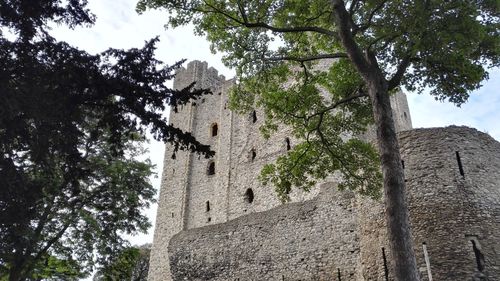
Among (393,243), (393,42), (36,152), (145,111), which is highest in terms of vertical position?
(393,42)

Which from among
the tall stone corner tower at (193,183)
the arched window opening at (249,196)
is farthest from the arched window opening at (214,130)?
the arched window opening at (249,196)

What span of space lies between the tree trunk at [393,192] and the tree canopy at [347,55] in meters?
0.04

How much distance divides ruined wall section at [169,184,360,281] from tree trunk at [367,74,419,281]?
→ 555 cm

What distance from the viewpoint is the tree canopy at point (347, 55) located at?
36.0ft

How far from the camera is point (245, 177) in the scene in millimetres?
30062

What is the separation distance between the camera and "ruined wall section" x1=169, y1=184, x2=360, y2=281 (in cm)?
1490

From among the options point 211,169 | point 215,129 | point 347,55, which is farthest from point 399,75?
point 215,129

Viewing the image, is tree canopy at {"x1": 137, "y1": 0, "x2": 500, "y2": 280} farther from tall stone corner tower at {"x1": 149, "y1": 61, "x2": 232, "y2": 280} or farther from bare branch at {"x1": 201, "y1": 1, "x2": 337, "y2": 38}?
tall stone corner tower at {"x1": 149, "y1": 61, "x2": 232, "y2": 280}

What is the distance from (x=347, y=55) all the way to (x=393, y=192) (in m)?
3.85

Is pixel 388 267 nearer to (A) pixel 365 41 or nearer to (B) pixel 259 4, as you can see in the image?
(A) pixel 365 41

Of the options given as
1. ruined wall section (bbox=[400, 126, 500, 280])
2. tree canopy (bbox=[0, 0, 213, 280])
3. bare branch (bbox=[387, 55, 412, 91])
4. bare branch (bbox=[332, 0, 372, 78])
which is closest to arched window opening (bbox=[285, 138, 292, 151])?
ruined wall section (bbox=[400, 126, 500, 280])

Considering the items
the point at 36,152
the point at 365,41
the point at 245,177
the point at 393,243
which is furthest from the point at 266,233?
the point at 245,177

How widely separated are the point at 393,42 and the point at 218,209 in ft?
64.7

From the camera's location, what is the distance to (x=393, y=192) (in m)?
9.09
